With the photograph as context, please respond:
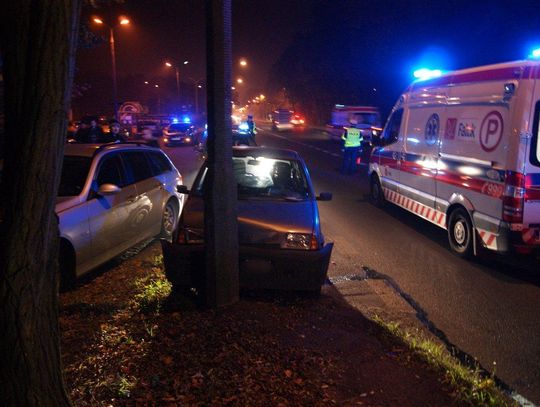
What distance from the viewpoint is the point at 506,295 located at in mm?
6047

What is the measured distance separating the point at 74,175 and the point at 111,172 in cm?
58

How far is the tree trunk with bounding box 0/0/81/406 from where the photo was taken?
7.90ft

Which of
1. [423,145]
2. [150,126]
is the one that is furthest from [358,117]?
[423,145]

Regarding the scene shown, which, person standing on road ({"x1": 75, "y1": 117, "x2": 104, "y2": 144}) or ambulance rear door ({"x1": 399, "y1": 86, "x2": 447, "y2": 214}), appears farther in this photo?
person standing on road ({"x1": 75, "y1": 117, "x2": 104, "y2": 144})

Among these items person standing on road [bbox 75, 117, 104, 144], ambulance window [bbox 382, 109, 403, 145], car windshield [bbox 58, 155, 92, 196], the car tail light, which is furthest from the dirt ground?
person standing on road [bbox 75, 117, 104, 144]

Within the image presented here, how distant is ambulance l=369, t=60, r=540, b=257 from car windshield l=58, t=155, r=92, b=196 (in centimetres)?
531

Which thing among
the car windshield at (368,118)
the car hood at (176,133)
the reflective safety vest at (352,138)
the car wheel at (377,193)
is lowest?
the car wheel at (377,193)

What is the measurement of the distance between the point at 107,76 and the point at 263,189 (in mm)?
79378

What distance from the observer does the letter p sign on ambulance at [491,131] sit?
675cm

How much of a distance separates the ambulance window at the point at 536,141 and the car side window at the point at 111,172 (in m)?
5.37

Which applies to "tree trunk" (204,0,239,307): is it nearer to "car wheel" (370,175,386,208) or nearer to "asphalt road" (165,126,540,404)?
"asphalt road" (165,126,540,404)

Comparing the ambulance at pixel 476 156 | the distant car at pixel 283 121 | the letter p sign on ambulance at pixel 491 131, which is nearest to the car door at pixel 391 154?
the ambulance at pixel 476 156

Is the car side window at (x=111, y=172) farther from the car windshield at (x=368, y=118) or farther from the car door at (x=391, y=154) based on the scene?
the car windshield at (x=368, y=118)

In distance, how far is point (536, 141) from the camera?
249 inches
